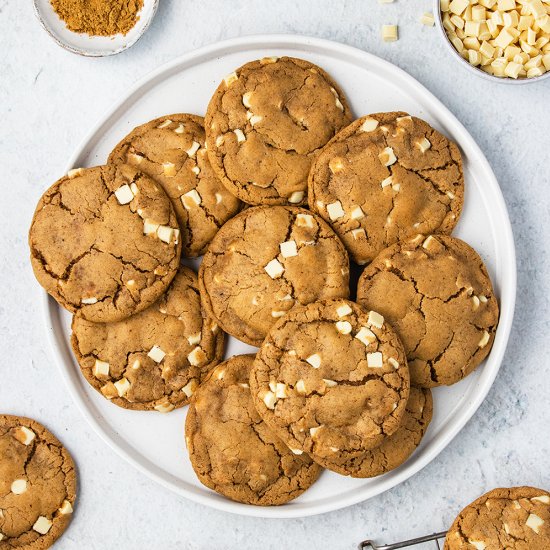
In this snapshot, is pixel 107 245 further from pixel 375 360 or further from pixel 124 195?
pixel 375 360

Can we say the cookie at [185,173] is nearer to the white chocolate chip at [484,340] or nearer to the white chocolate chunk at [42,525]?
the white chocolate chip at [484,340]

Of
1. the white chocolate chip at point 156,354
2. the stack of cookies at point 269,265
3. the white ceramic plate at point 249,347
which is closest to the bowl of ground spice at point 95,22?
the white ceramic plate at point 249,347

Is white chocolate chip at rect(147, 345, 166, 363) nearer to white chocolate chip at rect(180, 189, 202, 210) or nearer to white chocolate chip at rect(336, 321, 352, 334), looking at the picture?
white chocolate chip at rect(180, 189, 202, 210)

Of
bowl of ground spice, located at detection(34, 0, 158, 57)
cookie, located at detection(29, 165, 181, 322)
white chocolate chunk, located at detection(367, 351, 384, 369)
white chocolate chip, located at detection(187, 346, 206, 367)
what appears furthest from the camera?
bowl of ground spice, located at detection(34, 0, 158, 57)

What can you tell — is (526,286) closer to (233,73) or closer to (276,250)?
(276,250)

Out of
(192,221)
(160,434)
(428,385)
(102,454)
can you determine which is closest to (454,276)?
(428,385)

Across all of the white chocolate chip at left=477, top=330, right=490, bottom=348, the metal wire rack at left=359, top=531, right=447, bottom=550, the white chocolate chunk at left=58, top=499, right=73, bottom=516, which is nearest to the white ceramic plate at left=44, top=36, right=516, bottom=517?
the white chocolate chip at left=477, top=330, right=490, bottom=348
